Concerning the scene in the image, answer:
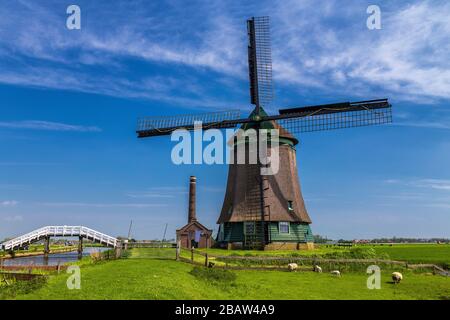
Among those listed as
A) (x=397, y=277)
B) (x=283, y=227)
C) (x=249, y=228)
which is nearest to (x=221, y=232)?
(x=249, y=228)

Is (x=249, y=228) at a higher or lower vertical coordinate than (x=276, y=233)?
higher

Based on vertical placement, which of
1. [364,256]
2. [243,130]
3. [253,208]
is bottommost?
[364,256]

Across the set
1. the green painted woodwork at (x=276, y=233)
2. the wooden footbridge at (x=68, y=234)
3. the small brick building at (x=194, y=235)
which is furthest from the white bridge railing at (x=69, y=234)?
the green painted woodwork at (x=276, y=233)

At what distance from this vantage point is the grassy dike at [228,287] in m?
13.2

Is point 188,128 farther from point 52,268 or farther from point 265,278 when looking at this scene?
point 265,278

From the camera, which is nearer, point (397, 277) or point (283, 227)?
point (397, 277)

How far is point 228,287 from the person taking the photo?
16312 millimetres

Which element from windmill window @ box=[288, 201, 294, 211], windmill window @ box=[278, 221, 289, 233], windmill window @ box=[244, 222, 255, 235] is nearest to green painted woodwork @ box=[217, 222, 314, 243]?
windmill window @ box=[278, 221, 289, 233]

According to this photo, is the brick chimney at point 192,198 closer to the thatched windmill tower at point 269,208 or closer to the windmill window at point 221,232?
the windmill window at point 221,232

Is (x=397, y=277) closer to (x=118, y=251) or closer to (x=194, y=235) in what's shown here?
(x=118, y=251)

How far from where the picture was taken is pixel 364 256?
99.9ft
